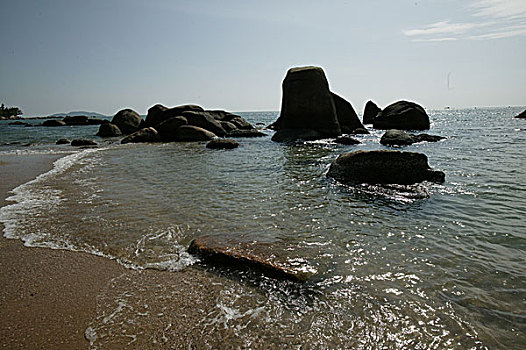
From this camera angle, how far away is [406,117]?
30.2 meters

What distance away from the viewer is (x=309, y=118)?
2303 centimetres

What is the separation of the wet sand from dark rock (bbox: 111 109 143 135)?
29.9 metres

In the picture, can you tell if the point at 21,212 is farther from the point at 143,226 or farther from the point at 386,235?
the point at 386,235

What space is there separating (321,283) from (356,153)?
18.6ft

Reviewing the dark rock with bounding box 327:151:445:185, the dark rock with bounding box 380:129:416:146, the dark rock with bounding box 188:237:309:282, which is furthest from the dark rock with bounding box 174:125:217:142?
the dark rock with bounding box 188:237:309:282

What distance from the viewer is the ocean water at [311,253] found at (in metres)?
2.53

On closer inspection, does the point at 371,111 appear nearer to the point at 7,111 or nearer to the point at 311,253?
the point at 311,253

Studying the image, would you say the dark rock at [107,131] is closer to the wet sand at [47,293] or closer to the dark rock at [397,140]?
the dark rock at [397,140]

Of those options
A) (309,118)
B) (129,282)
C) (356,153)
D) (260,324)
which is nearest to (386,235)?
(260,324)

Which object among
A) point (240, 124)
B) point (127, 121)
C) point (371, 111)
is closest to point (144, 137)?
point (127, 121)

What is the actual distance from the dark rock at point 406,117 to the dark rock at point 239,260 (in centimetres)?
3057

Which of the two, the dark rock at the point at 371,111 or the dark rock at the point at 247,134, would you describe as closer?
the dark rock at the point at 247,134

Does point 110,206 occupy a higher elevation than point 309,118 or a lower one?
lower

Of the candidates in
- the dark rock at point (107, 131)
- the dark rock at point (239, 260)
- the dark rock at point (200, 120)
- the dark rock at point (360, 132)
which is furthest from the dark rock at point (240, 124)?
the dark rock at point (239, 260)
